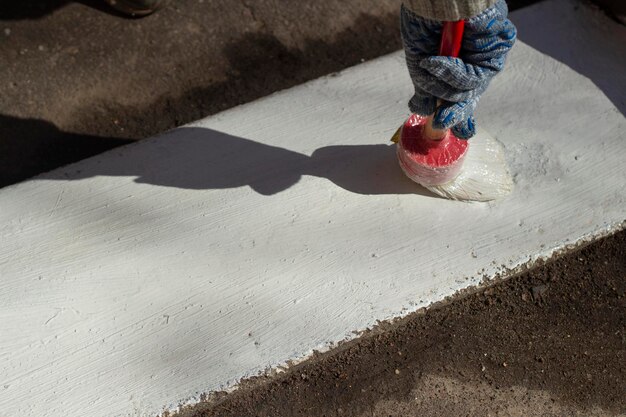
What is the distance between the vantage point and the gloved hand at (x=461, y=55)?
1942 millimetres

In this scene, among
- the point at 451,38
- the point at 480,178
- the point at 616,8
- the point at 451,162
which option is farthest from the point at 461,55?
the point at 616,8

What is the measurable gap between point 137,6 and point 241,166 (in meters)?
1.02

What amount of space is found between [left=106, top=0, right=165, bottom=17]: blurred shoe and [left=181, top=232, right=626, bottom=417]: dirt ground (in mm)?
1795

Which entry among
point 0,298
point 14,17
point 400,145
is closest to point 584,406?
point 400,145

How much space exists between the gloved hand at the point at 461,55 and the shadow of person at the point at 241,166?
0.70 meters

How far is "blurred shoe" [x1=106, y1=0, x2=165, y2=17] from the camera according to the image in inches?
131

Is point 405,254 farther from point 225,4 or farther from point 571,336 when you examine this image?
point 225,4

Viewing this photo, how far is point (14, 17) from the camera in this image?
3377 mm

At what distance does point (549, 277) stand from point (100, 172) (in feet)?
5.63

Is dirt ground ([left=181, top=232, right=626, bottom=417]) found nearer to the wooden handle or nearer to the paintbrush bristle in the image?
the paintbrush bristle

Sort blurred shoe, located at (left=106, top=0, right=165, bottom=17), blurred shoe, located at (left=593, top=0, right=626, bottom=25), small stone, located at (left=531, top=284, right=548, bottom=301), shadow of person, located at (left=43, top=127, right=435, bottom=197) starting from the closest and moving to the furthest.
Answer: small stone, located at (left=531, top=284, right=548, bottom=301), shadow of person, located at (left=43, top=127, right=435, bottom=197), blurred shoe, located at (left=593, top=0, right=626, bottom=25), blurred shoe, located at (left=106, top=0, right=165, bottom=17)

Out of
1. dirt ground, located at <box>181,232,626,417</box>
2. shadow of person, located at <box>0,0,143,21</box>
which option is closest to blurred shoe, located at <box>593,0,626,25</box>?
dirt ground, located at <box>181,232,626,417</box>

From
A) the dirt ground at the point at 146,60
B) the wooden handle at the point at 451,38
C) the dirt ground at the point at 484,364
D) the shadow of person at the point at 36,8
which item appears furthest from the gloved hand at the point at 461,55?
the shadow of person at the point at 36,8

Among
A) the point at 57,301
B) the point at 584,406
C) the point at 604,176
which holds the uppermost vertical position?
the point at 604,176
